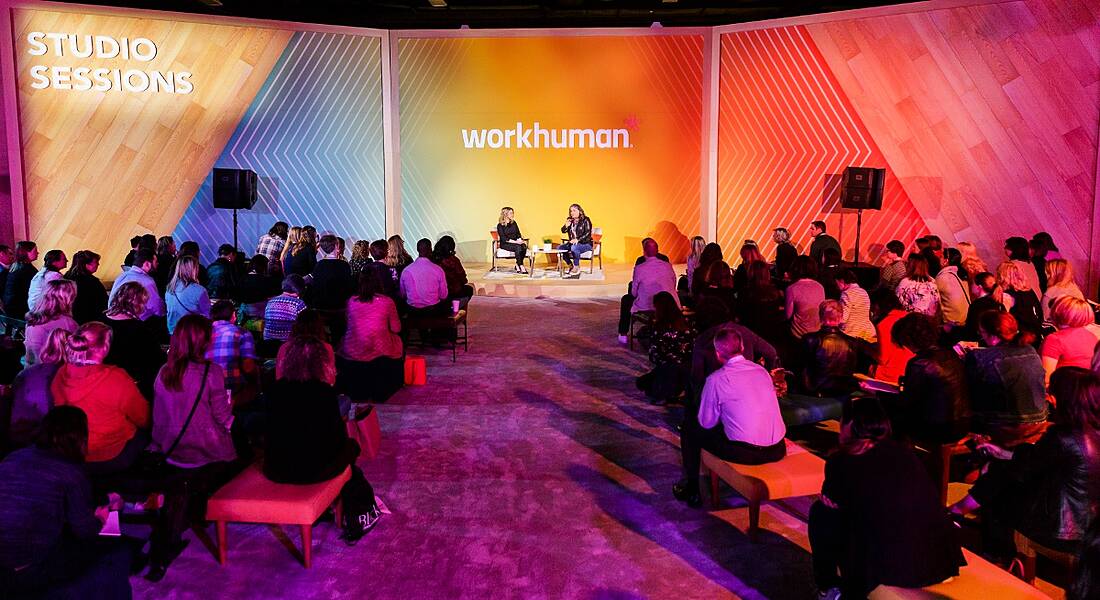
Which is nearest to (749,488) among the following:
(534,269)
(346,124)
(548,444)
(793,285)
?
(548,444)

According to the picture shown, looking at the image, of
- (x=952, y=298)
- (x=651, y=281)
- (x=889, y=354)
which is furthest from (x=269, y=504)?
(x=952, y=298)

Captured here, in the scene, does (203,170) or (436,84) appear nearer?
(203,170)

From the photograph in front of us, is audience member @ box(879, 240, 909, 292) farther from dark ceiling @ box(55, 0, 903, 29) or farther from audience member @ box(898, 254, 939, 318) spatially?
dark ceiling @ box(55, 0, 903, 29)

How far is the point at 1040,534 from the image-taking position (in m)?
3.68

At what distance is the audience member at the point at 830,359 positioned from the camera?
577 cm

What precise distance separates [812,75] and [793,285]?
→ 21.9ft

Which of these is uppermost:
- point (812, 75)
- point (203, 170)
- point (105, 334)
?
point (812, 75)

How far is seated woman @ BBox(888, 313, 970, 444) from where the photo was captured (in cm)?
482

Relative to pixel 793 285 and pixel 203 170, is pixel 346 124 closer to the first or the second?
pixel 203 170

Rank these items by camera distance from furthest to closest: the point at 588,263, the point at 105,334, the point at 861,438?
the point at 588,263, the point at 105,334, the point at 861,438

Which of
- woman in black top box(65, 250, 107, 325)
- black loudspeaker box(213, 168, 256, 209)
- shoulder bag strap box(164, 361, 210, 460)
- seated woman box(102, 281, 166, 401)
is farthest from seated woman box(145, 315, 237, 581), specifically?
black loudspeaker box(213, 168, 256, 209)

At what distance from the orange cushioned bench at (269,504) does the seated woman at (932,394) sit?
10.7 ft

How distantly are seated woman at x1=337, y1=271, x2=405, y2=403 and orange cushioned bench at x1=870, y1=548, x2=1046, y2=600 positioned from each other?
4549mm

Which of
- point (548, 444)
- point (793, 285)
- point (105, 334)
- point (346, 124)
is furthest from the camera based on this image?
point (346, 124)
